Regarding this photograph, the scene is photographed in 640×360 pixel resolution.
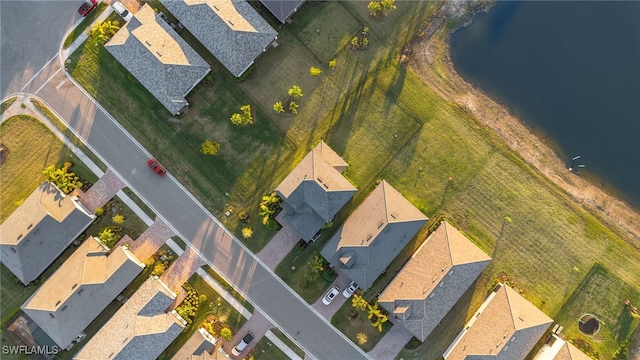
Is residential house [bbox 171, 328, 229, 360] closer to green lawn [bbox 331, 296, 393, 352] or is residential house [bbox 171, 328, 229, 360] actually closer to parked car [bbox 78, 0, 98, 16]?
green lawn [bbox 331, 296, 393, 352]

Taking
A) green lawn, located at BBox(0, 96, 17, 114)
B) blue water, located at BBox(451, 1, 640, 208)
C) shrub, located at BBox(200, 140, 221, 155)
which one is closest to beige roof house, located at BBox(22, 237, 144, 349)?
shrub, located at BBox(200, 140, 221, 155)

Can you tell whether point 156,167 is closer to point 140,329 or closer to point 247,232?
point 247,232

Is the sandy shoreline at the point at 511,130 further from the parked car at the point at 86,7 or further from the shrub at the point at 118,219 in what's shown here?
the shrub at the point at 118,219

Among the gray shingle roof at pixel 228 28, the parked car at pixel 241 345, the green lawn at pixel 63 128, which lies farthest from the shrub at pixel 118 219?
the gray shingle roof at pixel 228 28

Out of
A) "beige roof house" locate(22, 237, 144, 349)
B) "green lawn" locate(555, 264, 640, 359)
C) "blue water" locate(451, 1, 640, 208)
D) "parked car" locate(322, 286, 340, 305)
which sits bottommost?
"beige roof house" locate(22, 237, 144, 349)

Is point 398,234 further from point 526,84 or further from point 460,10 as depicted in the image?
point 460,10
